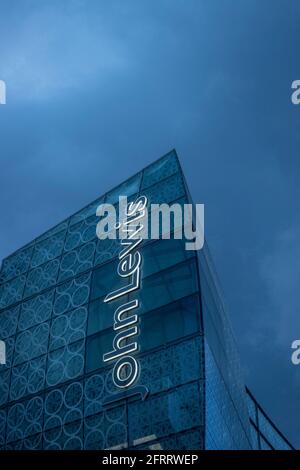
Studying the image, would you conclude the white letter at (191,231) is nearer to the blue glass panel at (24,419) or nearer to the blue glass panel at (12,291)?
the blue glass panel at (24,419)

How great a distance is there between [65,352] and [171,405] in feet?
24.6

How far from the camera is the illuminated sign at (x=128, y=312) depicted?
27.9m

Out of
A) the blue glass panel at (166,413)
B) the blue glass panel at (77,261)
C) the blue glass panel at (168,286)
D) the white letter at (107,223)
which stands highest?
the white letter at (107,223)

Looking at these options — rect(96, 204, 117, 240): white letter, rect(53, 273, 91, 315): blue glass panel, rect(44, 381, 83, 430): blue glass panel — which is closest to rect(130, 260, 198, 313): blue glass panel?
rect(53, 273, 91, 315): blue glass panel

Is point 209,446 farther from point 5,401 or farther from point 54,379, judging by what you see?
point 5,401

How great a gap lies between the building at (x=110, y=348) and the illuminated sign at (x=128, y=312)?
0.22 m

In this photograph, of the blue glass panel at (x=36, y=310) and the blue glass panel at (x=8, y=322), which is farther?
the blue glass panel at (x=8, y=322)

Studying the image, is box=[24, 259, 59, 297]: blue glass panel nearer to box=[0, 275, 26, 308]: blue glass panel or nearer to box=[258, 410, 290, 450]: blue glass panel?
box=[0, 275, 26, 308]: blue glass panel

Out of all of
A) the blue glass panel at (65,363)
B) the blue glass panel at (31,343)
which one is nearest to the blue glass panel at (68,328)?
the blue glass panel at (65,363)

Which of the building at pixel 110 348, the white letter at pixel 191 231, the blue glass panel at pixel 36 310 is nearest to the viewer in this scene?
the building at pixel 110 348

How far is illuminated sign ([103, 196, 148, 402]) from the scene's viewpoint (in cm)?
2794
